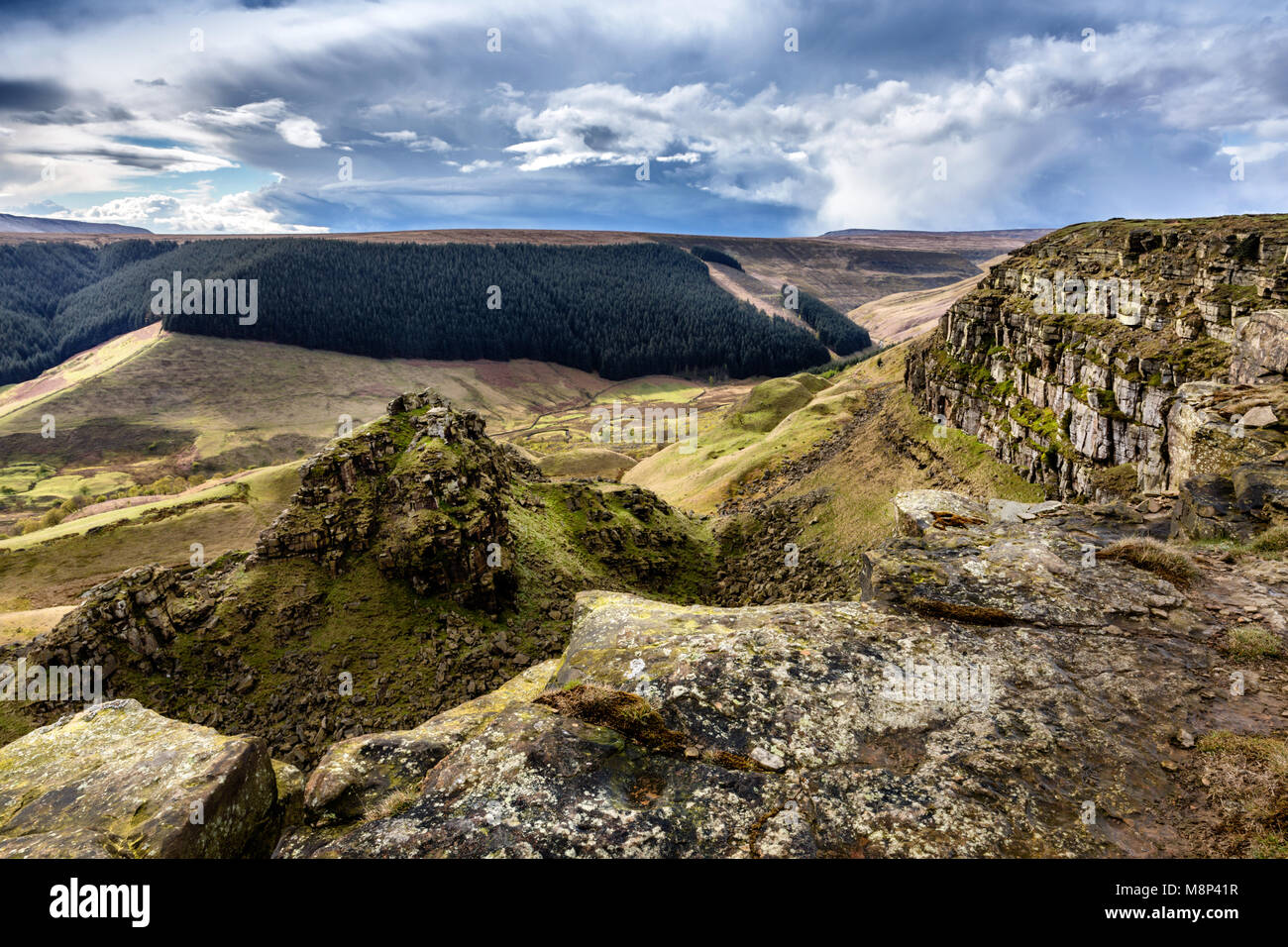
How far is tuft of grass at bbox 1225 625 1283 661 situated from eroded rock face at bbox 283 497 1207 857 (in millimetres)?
451

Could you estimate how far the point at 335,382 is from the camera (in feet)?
557

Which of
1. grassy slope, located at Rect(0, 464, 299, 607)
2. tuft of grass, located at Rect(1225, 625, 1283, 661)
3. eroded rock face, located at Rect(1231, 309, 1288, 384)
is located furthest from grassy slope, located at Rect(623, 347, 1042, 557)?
grassy slope, located at Rect(0, 464, 299, 607)

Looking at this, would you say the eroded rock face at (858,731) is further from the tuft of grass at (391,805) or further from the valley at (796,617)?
the tuft of grass at (391,805)

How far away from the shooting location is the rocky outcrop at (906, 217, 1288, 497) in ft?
75.6

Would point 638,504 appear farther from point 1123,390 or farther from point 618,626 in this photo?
point 618,626

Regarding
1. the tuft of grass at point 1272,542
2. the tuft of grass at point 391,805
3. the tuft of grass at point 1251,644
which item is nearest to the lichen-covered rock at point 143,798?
the tuft of grass at point 391,805

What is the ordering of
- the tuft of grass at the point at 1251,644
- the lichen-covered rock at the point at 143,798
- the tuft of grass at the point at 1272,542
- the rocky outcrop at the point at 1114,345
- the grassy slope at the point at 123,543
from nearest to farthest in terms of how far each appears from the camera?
the lichen-covered rock at the point at 143,798, the tuft of grass at the point at 1251,644, the tuft of grass at the point at 1272,542, the rocky outcrop at the point at 1114,345, the grassy slope at the point at 123,543

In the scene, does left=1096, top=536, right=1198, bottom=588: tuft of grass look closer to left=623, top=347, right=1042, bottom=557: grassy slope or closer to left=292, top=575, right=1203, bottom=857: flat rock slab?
left=292, top=575, right=1203, bottom=857: flat rock slab

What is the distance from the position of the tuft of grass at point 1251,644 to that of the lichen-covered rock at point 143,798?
49.5ft

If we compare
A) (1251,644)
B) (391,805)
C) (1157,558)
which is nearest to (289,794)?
(391,805)

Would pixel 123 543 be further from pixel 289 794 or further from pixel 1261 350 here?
pixel 1261 350

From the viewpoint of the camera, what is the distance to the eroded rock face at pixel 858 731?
6668mm

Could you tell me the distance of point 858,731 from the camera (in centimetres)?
836
